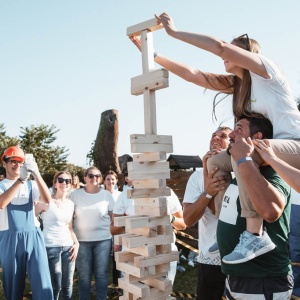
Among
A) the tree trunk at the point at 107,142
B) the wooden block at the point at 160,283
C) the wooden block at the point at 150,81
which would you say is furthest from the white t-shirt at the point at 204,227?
the tree trunk at the point at 107,142

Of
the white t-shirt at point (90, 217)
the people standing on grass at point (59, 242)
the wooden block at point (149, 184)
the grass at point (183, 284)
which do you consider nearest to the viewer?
the wooden block at point (149, 184)

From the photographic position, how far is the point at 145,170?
3.03 meters

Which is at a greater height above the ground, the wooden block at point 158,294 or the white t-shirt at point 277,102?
the white t-shirt at point 277,102

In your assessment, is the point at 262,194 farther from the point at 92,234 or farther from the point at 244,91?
the point at 92,234

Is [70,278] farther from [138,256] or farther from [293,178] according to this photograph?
[293,178]

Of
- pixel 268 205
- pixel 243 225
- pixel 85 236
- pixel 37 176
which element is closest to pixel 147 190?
pixel 243 225

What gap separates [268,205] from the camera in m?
2.14

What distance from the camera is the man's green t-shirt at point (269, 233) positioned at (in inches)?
90.0

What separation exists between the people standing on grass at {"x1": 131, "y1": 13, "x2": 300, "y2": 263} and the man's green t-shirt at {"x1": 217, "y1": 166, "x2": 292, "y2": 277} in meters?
0.10

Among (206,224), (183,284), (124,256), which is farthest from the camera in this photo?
(183,284)

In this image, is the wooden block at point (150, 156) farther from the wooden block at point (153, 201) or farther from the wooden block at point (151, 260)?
the wooden block at point (151, 260)

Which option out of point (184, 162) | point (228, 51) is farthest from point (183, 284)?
point (184, 162)

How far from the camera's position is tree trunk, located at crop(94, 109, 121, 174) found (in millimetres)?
12461

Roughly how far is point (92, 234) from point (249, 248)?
3.44 meters
